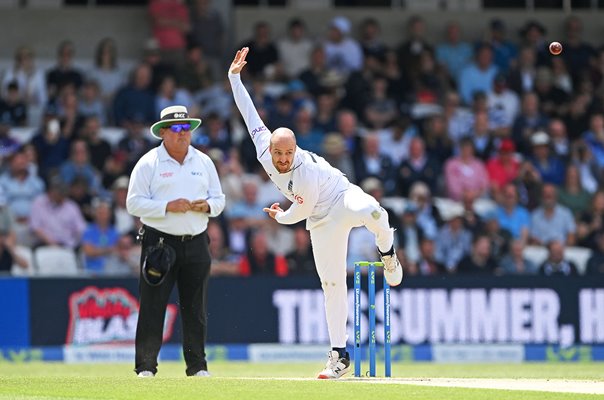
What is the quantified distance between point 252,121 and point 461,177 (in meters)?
8.21

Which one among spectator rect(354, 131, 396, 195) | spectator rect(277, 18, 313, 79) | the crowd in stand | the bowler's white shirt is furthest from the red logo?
the bowler's white shirt

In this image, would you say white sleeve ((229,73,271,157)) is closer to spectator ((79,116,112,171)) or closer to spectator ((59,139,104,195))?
spectator ((59,139,104,195))

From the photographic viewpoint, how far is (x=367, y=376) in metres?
11.1

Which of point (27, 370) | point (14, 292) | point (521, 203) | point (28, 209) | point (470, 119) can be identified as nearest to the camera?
point (27, 370)

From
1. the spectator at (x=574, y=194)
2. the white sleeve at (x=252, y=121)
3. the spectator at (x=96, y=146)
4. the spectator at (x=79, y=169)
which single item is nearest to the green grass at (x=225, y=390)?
the white sleeve at (x=252, y=121)

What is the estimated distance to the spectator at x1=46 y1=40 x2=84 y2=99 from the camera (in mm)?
18594

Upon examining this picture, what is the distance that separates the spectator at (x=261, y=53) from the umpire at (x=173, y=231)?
27.9ft

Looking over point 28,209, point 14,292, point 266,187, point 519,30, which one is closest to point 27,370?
point 14,292

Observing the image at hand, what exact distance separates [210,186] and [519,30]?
37.0 feet

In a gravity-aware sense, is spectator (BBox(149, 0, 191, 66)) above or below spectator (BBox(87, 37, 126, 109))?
above

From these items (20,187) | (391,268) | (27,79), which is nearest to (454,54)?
(27,79)

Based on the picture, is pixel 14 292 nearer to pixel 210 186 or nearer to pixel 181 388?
pixel 210 186

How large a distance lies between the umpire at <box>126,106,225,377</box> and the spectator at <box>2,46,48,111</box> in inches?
305

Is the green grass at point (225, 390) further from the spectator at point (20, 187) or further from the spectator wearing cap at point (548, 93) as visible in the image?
the spectator wearing cap at point (548, 93)
